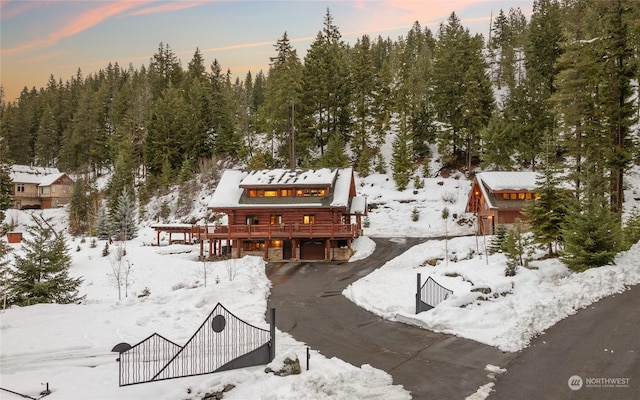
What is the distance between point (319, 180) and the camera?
131ft

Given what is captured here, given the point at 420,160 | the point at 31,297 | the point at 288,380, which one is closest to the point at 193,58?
the point at 420,160

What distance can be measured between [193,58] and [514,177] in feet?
235

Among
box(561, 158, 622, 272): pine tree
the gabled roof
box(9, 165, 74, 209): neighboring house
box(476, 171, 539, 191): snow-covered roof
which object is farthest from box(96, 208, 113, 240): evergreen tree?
box(561, 158, 622, 272): pine tree

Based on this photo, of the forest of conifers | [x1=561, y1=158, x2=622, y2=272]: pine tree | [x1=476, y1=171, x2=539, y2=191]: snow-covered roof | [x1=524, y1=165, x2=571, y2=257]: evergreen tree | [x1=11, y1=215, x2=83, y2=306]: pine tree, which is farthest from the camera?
the forest of conifers

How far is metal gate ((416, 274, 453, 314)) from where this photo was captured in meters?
17.3

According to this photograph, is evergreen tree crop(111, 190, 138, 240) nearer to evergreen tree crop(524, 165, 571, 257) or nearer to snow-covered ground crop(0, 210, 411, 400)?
snow-covered ground crop(0, 210, 411, 400)

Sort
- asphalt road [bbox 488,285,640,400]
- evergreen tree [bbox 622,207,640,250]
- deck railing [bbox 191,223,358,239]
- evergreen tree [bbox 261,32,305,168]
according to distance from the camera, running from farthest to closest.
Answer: evergreen tree [bbox 261,32,305,168] < deck railing [bbox 191,223,358,239] < evergreen tree [bbox 622,207,640,250] < asphalt road [bbox 488,285,640,400]

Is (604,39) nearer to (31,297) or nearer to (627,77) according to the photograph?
(627,77)

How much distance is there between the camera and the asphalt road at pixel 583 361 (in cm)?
970


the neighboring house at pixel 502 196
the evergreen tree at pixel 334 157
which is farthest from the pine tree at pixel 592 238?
the evergreen tree at pixel 334 157

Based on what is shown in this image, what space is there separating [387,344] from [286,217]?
1001 inches

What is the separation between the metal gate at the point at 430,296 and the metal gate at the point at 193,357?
7.22m

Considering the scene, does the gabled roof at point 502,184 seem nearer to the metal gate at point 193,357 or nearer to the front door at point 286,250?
the front door at point 286,250
